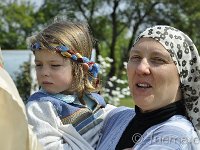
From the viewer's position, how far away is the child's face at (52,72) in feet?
8.82

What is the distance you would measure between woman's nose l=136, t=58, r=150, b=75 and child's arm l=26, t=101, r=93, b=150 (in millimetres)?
551

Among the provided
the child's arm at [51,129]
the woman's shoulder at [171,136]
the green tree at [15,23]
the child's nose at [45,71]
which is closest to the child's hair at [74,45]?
the child's nose at [45,71]

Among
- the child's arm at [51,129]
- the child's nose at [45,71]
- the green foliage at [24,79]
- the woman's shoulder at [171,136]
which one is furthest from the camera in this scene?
the green foliage at [24,79]

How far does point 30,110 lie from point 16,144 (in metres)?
1.08

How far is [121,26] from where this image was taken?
35.7 meters

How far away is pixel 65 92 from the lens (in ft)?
8.97

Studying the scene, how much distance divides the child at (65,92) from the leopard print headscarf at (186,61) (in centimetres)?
60

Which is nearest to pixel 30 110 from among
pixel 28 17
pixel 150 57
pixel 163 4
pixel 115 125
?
pixel 115 125

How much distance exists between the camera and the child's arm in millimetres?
2451

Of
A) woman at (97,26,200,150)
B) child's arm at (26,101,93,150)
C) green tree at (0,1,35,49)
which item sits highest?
woman at (97,26,200,150)

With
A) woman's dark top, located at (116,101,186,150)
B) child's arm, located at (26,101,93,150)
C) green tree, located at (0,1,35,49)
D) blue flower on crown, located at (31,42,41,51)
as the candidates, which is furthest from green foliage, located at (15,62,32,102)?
green tree, located at (0,1,35,49)

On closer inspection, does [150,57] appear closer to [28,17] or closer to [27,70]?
[27,70]

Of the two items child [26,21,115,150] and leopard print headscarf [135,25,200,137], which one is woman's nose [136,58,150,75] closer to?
leopard print headscarf [135,25,200,137]

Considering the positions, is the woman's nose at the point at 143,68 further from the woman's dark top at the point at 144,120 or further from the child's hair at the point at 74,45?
the child's hair at the point at 74,45
